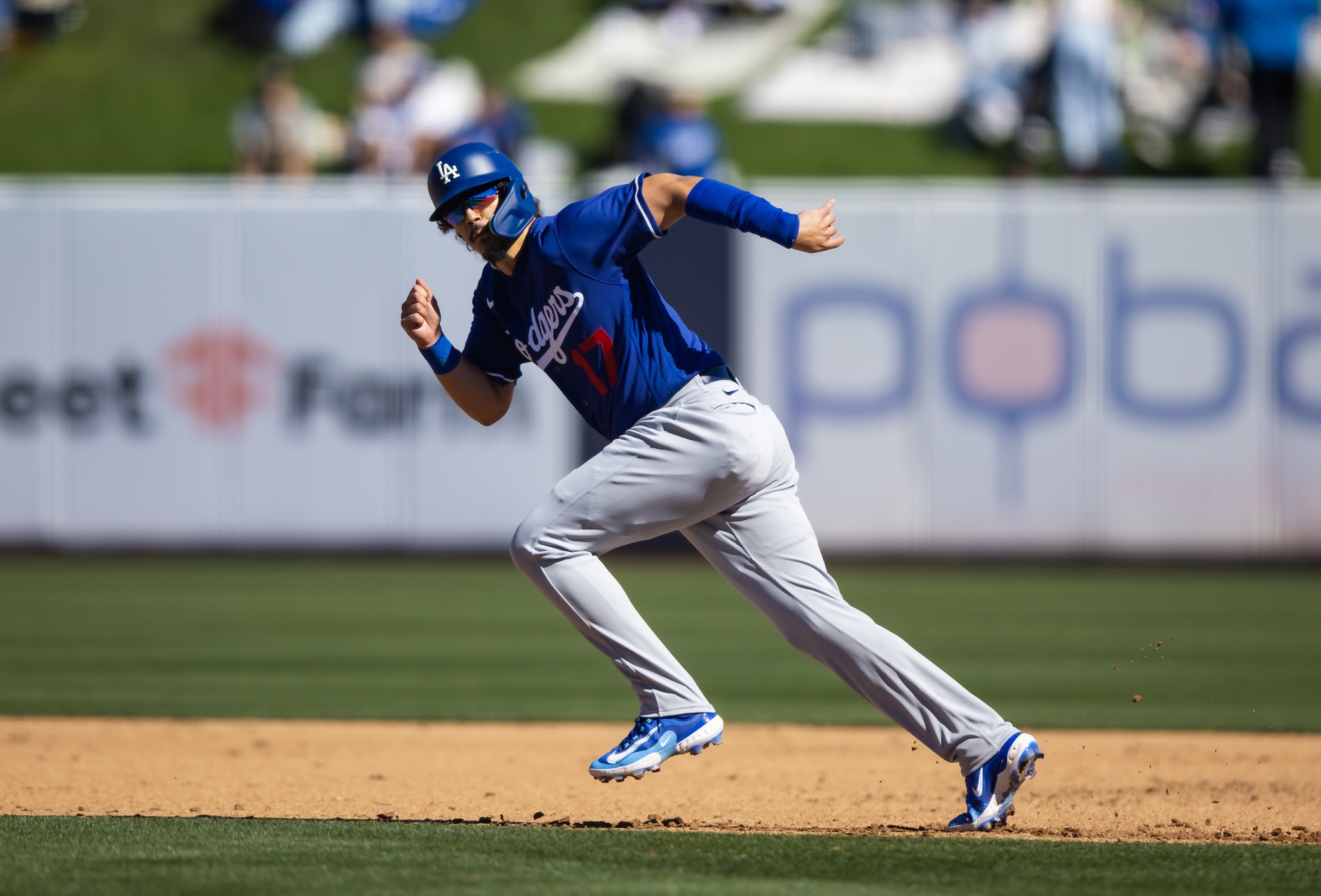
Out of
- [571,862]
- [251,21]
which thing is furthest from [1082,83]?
[571,862]

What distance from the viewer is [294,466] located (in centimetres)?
1377

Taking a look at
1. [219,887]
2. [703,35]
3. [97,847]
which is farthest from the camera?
[703,35]

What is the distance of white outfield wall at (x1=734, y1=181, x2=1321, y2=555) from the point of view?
524 inches

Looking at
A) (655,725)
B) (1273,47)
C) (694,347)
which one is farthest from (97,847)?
(1273,47)

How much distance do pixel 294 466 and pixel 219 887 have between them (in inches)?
411

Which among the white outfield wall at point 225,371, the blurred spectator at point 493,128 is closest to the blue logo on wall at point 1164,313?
the white outfield wall at point 225,371

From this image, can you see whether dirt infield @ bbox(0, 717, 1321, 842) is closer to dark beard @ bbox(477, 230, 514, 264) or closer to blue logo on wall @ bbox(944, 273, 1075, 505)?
dark beard @ bbox(477, 230, 514, 264)

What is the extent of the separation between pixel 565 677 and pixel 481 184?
14.3ft

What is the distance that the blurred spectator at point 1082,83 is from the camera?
1500 centimetres

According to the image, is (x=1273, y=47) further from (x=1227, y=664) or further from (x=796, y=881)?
(x=796, y=881)

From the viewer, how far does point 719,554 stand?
452 centimetres

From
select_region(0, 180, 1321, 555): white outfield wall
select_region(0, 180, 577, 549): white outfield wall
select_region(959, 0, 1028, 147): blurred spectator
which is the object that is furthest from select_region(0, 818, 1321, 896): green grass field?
select_region(959, 0, 1028, 147): blurred spectator

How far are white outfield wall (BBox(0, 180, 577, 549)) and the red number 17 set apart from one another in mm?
9283

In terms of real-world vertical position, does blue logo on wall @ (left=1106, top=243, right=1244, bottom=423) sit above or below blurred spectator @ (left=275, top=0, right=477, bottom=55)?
below
